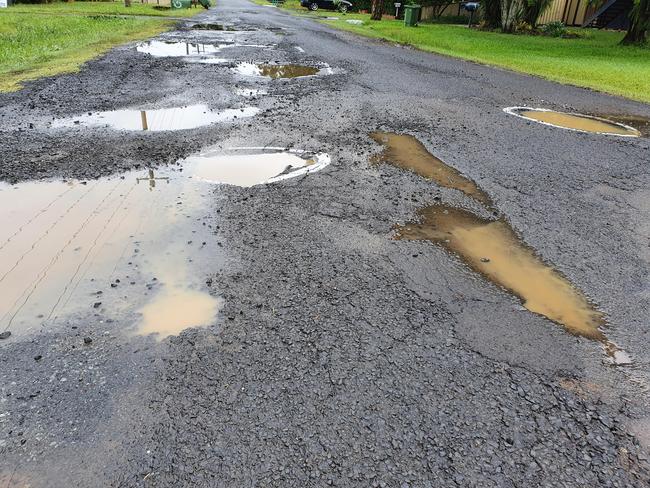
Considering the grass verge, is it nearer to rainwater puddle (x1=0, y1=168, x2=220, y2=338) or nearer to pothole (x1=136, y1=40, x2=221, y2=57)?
pothole (x1=136, y1=40, x2=221, y2=57)

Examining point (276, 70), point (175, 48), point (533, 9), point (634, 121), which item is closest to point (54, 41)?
point (175, 48)

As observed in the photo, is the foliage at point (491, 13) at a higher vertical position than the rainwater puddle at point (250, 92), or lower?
higher

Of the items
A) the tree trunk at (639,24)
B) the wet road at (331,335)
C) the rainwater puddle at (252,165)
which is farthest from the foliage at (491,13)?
the rainwater puddle at (252,165)

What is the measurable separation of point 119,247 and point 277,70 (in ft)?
28.7

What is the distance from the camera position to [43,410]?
233 centimetres

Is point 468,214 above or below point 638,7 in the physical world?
below

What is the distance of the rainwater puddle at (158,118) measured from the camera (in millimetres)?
6891

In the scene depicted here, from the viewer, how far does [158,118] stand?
24.0ft

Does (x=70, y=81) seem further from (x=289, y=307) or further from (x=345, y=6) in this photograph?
(x=345, y=6)

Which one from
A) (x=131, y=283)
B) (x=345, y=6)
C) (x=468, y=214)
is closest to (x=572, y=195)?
(x=468, y=214)

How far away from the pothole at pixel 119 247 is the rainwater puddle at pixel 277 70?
599 cm

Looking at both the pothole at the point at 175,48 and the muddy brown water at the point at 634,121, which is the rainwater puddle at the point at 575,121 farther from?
the pothole at the point at 175,48

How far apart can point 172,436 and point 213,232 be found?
7.15 feet

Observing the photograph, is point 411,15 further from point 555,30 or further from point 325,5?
point 325,5
